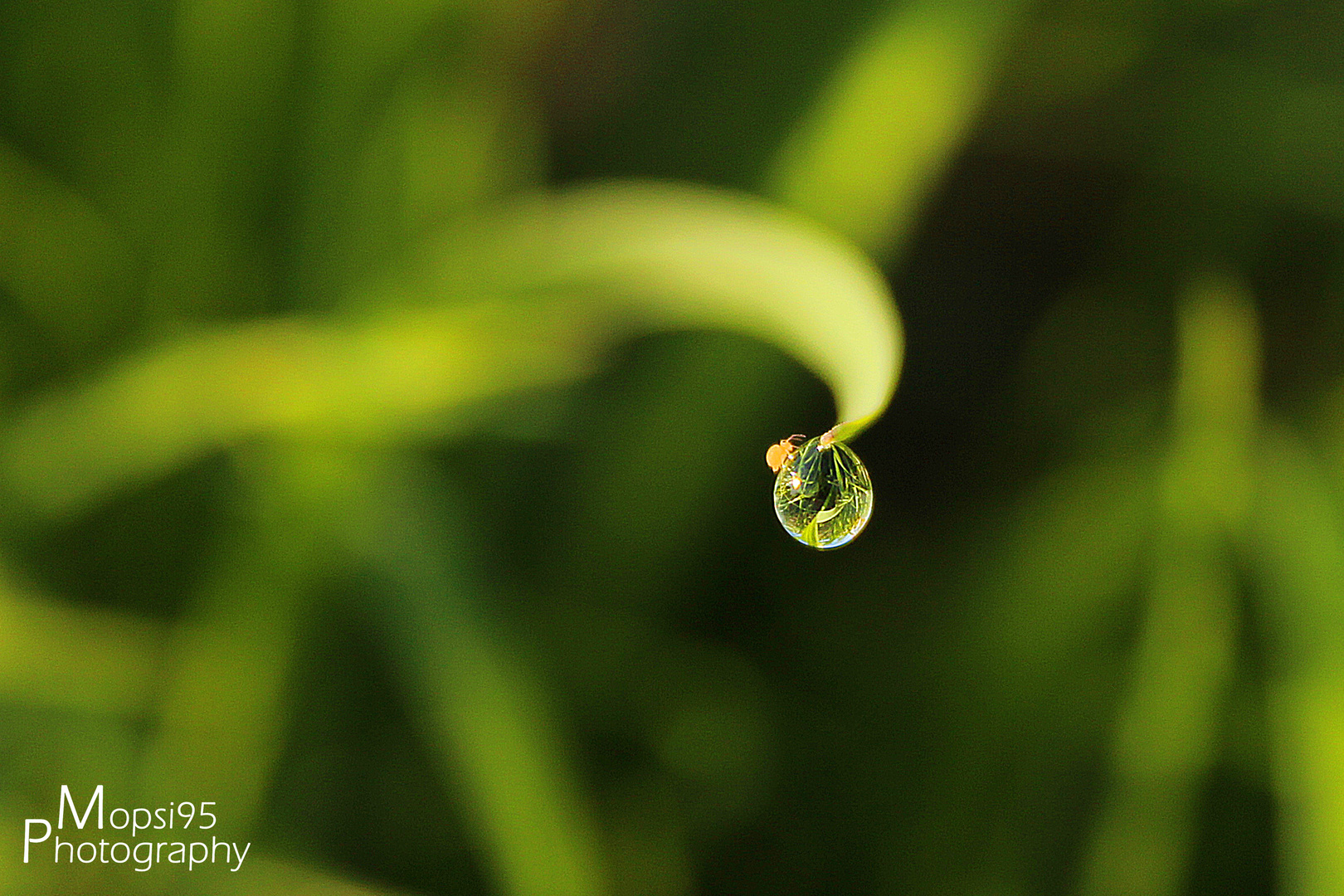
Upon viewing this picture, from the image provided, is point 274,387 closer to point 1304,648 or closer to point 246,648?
point 246,648

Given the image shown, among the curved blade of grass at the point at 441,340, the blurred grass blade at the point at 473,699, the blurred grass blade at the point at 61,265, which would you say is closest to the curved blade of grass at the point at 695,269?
the curved blade of grass at the point at 441,340

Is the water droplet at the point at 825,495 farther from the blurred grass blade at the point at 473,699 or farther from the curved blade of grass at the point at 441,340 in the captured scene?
the blurred grass blade at the point at 473,699

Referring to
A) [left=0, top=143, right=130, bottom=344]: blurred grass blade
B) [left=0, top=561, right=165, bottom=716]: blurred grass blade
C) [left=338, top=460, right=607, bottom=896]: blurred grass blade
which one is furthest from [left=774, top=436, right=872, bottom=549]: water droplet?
[left=0, top=143, right=130, bottom=344]: blurred grass blade

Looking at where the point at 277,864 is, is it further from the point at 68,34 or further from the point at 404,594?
the point at 68,34

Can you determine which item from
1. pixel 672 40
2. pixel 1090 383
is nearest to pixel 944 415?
pixel 1090 383

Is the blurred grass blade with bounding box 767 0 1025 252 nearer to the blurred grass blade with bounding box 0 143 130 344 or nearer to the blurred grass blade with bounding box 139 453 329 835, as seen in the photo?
the blurred grass blade with bounding box 139 453 329 835

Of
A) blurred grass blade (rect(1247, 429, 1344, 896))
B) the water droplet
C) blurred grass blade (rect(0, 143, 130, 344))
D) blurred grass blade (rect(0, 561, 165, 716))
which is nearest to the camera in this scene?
the water droplet
